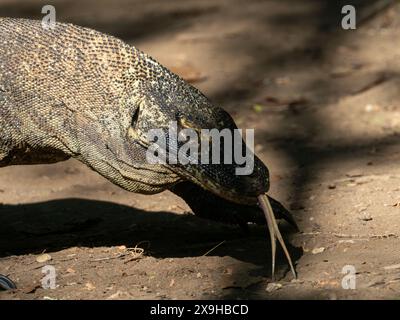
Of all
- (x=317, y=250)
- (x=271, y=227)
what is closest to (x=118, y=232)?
(x=317, y=250)

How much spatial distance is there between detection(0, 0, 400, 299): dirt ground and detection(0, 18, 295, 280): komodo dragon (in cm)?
39

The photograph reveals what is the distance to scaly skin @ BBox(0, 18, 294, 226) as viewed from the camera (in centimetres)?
357

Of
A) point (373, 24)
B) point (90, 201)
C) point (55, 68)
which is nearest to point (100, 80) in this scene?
point (55, 68)

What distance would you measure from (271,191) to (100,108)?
175 cm

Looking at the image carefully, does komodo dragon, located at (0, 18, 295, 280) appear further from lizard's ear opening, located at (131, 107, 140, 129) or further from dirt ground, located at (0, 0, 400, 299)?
dirt ground, located at (0, 0, 400, 299)

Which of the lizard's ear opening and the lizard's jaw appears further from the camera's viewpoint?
the lizard's ear opening

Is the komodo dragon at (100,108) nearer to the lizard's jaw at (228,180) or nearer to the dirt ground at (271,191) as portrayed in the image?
the lizard's jaw at (228,180)

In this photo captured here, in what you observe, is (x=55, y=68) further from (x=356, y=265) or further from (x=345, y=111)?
(x=345, y=111)

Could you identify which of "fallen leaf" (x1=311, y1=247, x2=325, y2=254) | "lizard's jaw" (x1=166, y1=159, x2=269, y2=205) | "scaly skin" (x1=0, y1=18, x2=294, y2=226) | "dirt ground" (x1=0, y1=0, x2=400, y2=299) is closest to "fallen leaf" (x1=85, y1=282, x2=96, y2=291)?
"dirt ground" (x1=0, y1=0, x2=400, y2=299)

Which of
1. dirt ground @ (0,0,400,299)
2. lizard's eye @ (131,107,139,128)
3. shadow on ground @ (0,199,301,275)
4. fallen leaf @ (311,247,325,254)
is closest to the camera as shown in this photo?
lizard's eye @ (131,107,139,128)

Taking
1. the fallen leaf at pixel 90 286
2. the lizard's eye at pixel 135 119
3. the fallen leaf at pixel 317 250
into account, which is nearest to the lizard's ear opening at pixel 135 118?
the lizard's eye at pixel 135 119

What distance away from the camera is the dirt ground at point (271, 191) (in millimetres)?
3760

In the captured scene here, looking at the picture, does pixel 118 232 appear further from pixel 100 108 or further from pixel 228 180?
pixel 228 180

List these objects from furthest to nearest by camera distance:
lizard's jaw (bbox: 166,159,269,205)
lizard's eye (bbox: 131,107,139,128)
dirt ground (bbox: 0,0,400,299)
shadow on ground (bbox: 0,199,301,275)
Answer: shadow on ground (bbox: 0,199,301,275)
dirt ground (bbox: 0,0,400,299)
lizard's eye (bbox: 131,107,139,128)
lizard's jaw (bbox: 166,159,269,205)
